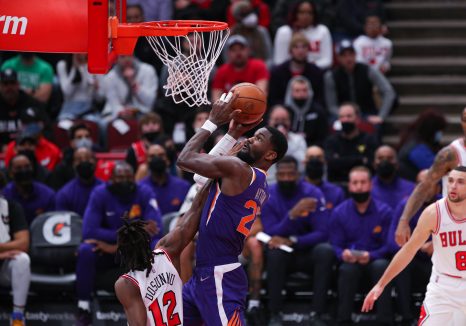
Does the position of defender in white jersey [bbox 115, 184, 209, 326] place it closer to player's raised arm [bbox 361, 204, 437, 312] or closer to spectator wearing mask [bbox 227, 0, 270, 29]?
player's raised arm [bbox 361, 204, 437, 312]

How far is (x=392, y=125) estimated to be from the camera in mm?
13266

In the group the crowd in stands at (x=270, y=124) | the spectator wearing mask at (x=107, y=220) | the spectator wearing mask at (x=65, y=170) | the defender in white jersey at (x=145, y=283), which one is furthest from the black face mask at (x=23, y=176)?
the defender in white jersey at (x=145, y=283)

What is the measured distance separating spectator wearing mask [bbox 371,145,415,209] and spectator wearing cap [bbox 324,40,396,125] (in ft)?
5.49

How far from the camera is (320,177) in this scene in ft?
35.6

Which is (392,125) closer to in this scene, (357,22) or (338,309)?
(357,22)

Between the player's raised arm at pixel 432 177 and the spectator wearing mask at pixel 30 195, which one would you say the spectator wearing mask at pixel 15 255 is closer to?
the spectator wearing mask at pixel 30 195

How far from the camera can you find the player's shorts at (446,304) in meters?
7.50

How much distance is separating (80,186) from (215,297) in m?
4.31

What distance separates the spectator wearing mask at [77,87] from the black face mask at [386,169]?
151 inches

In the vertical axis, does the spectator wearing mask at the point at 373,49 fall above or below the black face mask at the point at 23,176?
above

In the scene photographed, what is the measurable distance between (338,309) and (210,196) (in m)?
3.29

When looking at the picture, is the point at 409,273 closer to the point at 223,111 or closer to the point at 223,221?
the point at 223,221

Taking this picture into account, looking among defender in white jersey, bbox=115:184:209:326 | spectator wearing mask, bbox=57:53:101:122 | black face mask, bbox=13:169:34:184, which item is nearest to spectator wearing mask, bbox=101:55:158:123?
spectator wearing mask, bbox=57:53:101:122

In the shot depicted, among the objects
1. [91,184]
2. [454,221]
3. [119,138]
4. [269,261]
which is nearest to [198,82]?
[454,221]
